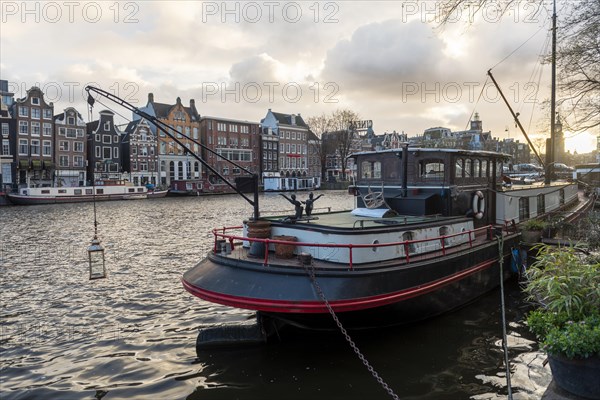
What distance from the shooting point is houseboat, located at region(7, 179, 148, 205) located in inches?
2096

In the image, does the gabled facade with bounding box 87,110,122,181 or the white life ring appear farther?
the gabled facade with bounding box 87,110,122,181

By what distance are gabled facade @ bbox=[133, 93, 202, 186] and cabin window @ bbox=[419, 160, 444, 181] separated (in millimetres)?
71697

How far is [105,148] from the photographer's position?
240 ft

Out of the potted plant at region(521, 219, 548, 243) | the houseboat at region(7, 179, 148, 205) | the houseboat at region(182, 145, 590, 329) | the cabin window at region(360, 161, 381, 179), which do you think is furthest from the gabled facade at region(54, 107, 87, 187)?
the potted plant at region(521, 219, 548, 243)

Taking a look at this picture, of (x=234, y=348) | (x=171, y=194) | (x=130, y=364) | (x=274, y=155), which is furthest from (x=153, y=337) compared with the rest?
(x=274, y=155)

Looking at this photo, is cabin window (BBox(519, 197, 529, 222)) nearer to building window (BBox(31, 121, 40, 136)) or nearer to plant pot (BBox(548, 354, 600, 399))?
plant pot (BBox(548, 354, 600, 399))

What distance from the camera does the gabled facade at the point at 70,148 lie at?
67.3m

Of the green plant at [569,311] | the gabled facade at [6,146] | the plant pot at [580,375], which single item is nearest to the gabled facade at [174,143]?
the gabled facade at [6,146]

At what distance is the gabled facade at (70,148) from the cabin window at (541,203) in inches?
2598

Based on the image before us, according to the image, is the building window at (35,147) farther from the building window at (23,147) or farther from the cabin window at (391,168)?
the cabin window at (391,168)

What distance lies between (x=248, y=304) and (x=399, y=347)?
3.44 m

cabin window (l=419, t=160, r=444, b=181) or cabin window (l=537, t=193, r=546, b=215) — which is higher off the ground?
cabin window (l=419, t=160, r=444, b=181)

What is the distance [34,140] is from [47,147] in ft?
6.86

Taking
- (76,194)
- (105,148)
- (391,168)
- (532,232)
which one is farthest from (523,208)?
(105,148)
